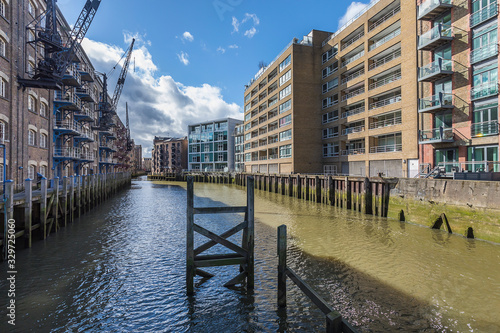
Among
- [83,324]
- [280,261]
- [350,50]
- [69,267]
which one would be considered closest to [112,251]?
[69,267]

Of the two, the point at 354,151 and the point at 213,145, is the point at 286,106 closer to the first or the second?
the point at 354,151

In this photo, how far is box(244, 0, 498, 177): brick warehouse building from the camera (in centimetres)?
2069

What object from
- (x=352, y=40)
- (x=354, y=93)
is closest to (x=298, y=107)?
(x=354, y=93)

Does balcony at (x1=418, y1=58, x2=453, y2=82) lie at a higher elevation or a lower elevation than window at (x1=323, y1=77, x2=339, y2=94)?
lower

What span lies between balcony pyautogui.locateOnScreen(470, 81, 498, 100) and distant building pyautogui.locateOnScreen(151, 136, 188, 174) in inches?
4483

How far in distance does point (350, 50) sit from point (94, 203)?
36943 mm

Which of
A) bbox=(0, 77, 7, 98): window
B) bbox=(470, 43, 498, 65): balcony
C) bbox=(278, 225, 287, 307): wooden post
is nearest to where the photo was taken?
bbox=(278, 225, 287, 307): wooden post

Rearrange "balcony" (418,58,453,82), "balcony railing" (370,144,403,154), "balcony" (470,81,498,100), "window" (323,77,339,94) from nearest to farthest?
"balcony" (470,81,498,100)
"balcony" (418,58,453,82)
"balcony railing" (370,144,403,154)
"window" (323,77,339,94)

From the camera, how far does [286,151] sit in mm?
45344

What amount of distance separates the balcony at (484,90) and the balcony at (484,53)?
198cm

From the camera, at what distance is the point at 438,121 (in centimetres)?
2392

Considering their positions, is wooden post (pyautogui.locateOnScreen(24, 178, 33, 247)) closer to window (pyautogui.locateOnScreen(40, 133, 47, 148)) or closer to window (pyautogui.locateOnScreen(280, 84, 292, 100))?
window (pyautogui.locateOnScreen(40, 133, 47, 148))

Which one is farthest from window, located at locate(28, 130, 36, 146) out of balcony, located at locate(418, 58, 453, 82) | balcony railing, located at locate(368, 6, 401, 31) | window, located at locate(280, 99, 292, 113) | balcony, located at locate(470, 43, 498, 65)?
balcony railing, located at locate(368, 6, 401, 31)

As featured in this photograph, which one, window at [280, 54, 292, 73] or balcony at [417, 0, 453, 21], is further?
window at [280, 54, 292, 73]
